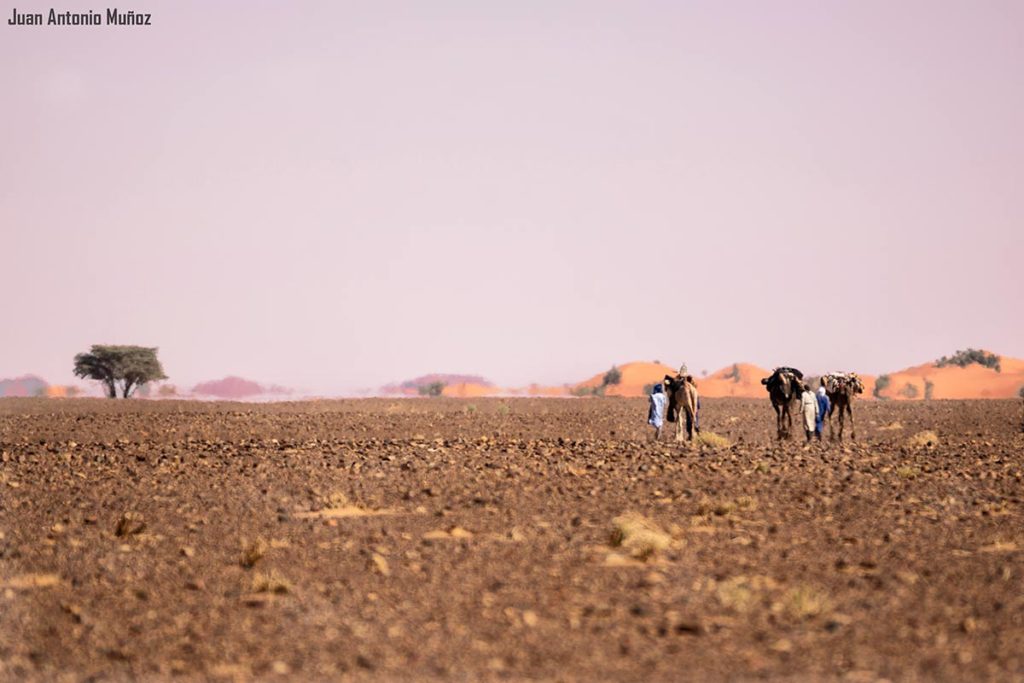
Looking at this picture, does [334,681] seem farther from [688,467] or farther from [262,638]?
[688,467]

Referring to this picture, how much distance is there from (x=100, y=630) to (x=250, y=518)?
16.7 feet

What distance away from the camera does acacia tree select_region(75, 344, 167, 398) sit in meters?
86.9

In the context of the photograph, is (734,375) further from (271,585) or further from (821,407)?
(271,585)

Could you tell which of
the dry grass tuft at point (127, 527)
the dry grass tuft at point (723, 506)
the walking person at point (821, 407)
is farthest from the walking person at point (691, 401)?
the dry grass tuft at point (127, 527)

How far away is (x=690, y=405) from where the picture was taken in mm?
29656

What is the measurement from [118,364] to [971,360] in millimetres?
77207

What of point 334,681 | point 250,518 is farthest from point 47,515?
point 334,681

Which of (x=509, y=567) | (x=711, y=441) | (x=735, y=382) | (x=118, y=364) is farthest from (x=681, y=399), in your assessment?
(x=735, y=382)

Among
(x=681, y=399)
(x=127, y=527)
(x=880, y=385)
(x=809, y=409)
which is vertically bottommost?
(x=127, y=527)

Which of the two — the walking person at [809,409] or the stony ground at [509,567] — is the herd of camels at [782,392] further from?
the stony ground at [509,567]

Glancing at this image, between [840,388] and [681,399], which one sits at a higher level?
[840,388]

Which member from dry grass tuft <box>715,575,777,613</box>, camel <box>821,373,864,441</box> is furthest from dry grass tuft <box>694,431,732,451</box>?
dry grass tuft <box>715,575,777,613</box>

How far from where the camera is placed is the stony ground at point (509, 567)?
10.6 m

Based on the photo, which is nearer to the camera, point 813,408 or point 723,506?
point 723,506
